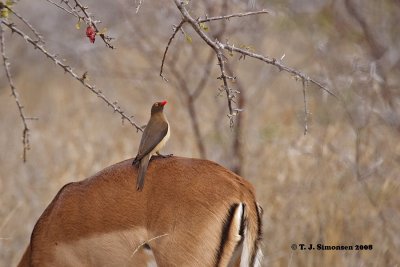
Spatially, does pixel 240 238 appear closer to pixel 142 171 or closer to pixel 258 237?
pixel 258 237

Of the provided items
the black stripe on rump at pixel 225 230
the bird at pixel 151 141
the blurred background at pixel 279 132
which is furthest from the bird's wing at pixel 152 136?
the blurred background at pixel 279 132

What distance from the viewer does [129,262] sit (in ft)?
12.0

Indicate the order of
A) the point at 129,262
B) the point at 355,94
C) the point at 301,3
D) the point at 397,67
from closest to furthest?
the point at 129,262 → the point at 355,94 → the point at 397,67 → the point at 301,3

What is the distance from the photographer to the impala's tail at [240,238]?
11.3 ft

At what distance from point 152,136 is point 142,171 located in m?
0.20

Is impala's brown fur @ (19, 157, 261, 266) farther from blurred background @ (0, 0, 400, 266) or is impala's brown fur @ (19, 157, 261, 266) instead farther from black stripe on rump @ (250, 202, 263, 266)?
blurred background @ (0, 0, 400, 266)

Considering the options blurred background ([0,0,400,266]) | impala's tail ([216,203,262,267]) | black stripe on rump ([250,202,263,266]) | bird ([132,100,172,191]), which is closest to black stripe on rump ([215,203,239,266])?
impala's tail ([216,203,262,267])

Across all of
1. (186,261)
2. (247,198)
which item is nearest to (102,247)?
(186,261)

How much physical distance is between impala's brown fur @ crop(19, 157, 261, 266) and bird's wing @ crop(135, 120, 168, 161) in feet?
0.23

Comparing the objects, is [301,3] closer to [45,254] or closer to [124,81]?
[45,254]

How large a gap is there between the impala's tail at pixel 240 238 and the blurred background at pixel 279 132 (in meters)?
1.21

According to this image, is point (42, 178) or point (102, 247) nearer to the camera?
point (102, 247)

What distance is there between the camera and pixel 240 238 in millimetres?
3455

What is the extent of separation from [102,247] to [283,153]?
11.4 ft
